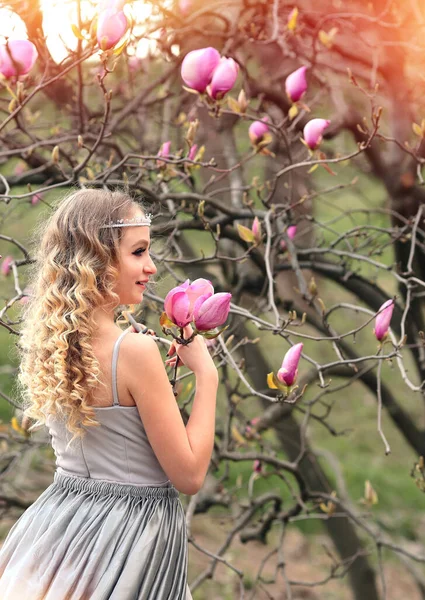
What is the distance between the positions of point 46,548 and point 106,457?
0.16 meters

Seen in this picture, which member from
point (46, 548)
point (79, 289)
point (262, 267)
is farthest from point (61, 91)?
point (46, 548)

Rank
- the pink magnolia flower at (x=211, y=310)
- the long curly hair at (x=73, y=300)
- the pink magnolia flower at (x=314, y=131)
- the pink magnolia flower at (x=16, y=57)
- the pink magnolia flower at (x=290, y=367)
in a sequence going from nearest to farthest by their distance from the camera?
the pink magnolia flower at (x=211, y=310)
the long curly hair at (x=73, y=300)
the pink magnolia flower at (x=290, y=367)
the pink magnolia flower at (x=16, y=57)
the pink magnolia flower at (x=314, y=131)

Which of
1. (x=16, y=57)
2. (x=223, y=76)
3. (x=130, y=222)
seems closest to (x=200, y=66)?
(x=223, y=76)

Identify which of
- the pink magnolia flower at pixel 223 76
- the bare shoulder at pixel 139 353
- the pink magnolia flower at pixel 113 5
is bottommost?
the bare shoulder at pixel 139 353

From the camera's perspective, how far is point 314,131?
1.64 m

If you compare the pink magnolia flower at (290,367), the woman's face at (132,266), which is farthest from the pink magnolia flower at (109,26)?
the pink magnolia flower at (290,367)

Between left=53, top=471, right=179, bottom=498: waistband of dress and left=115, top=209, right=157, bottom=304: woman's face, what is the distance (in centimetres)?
28

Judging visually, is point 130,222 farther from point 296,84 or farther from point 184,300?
point 296,84

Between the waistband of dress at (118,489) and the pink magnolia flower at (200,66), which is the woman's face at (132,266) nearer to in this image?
the waistband of dress at (118,489)

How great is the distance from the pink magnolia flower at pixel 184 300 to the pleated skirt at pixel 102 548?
29 centimetres

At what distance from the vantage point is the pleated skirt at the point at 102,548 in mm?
1131

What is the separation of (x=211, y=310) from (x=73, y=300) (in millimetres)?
243

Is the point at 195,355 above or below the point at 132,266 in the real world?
below

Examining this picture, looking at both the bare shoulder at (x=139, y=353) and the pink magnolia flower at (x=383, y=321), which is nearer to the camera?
the bare shoulder at (x=139, y=353)
